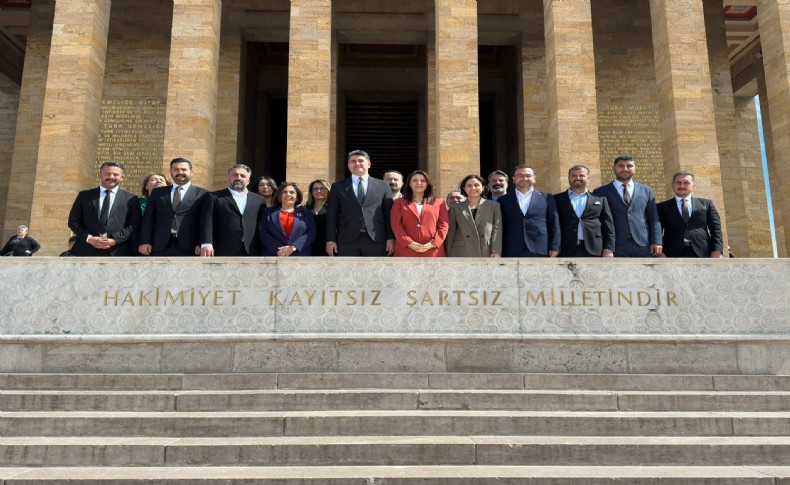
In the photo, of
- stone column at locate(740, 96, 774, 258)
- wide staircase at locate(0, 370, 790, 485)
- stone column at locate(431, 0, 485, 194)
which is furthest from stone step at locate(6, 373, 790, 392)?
stone column at locate(740, 96, 774, 258)

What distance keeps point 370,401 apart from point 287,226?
8.70 ft

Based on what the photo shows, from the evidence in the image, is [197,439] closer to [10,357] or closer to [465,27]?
[10,357]

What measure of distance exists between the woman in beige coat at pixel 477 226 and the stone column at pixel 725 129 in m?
12.5

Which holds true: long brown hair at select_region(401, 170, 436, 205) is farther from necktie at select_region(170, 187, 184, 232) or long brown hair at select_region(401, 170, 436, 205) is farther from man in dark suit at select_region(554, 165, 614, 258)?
necktie at select_region(170, 187, 184, 232)

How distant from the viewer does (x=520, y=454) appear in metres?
4.82

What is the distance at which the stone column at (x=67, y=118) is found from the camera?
547 inches

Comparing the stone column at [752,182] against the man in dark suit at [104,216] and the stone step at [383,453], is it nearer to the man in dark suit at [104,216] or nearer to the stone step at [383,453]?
the stone step at [383,453]

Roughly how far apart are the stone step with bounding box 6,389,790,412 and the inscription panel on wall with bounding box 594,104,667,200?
11.9 meters

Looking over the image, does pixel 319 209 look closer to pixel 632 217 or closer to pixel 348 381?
pixel 348 381

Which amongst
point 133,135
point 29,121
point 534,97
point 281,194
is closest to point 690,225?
point 281,194

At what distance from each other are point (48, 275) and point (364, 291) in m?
3.30

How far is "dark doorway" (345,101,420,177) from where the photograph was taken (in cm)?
2181

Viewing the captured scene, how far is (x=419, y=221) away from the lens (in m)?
7.29

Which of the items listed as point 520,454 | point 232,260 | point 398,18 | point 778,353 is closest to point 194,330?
point 232,260
